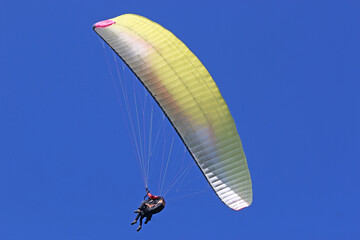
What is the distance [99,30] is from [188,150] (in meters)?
6.04

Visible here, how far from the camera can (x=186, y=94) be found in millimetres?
32250

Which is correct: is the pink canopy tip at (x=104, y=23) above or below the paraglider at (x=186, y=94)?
above

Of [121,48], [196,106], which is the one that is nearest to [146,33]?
[121,48]

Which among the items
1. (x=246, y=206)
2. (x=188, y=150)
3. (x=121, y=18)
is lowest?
(x=246, y=206)

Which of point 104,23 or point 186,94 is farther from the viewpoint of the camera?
point 104,23

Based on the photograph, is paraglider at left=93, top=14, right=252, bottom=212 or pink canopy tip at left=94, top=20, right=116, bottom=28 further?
pink canopy tip at left=94, top=20, right=116, bottom=28

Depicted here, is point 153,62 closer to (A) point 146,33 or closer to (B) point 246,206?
(A) point 146,33

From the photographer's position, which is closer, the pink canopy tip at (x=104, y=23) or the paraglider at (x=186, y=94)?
the paraglider at (x=186, y=94)

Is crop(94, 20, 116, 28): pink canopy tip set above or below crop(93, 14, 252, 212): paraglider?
above

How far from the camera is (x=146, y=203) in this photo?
107 ft

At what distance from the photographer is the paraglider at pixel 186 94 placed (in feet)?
106

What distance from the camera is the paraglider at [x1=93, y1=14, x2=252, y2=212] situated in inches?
1268

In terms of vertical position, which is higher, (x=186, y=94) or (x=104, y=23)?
(x=104, y=23)

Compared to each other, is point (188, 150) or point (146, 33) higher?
point (146, 33)
